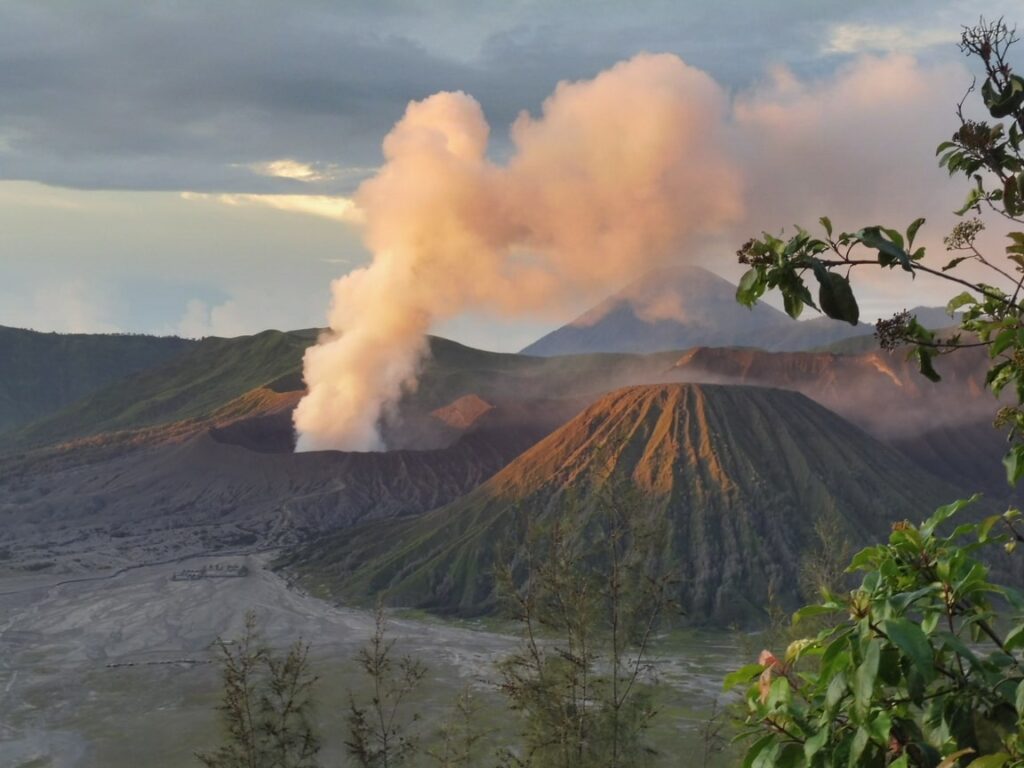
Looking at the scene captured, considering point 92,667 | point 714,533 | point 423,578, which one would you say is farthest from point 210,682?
point 714,533

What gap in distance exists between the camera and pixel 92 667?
211ft

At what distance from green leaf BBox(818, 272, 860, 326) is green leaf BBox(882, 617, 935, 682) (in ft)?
3.71

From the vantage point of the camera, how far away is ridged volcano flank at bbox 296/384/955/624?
281 ft

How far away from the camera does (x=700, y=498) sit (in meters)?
93.2

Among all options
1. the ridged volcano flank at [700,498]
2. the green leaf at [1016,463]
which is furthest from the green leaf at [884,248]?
the ridged volcano flank at [700,498]

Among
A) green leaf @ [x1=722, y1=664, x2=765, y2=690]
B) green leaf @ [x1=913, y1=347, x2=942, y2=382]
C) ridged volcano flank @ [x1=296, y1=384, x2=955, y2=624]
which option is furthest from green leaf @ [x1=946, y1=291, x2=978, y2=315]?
ridged volcano flank @ [x1=296, y1=384, x2=955, y2=624]

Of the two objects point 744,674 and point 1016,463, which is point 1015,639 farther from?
point 1016,463

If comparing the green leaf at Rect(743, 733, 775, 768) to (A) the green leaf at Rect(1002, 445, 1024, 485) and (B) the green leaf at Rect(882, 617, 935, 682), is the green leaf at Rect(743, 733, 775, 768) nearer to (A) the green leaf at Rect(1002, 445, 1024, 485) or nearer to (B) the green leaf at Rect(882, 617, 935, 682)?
(B) the green leaf at Rect(882, 617, 935, 682)

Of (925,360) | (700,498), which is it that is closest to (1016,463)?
(925,360)

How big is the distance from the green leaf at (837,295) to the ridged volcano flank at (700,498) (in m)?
76.8

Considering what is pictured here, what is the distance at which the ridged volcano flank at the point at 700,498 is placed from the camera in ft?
281

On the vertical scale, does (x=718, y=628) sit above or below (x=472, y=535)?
below

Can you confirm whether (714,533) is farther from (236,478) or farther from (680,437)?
(236,478)

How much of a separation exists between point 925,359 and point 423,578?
284 feet
